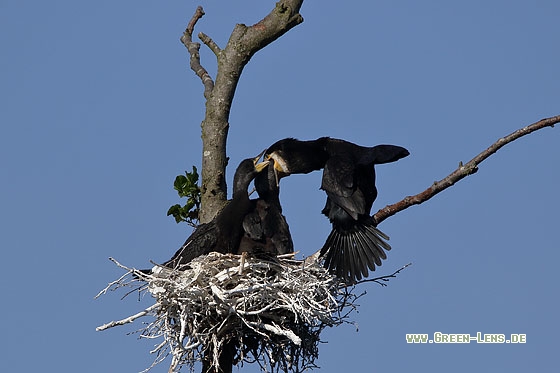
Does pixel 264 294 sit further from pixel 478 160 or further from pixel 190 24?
pixel 190 24

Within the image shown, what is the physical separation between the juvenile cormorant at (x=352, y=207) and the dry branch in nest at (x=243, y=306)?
11.4 inches

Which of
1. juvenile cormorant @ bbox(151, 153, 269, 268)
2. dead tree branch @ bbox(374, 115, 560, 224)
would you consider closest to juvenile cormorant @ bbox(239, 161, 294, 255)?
juvenile cormorant @ bbox(151, 153, 269, 268)

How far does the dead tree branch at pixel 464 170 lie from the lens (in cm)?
774

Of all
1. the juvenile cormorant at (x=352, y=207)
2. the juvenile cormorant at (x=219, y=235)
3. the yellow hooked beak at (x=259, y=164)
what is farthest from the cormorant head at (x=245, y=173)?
the juvenile cormorant at (x=352, y=207)

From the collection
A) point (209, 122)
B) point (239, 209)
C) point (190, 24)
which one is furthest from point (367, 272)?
point (190, 24)

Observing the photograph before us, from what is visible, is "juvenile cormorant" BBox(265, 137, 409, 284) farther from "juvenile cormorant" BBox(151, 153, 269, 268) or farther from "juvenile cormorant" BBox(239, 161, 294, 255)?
"juvenile cormorant" BBox(151, 153, 269, 268)

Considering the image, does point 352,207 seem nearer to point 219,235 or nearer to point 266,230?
point 266,230

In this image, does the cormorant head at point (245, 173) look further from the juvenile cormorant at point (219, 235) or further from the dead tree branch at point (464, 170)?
the dead tree branch at point (464, 170)

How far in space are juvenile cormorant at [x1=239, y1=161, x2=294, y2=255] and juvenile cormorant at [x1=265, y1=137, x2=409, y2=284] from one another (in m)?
0.36

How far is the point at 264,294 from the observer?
8.14 meters

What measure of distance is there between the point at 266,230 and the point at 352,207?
2.29 ft

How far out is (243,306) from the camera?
318 inches

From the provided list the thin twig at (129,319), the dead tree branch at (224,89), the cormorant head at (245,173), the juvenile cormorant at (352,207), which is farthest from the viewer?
the cormorant head at (245,173)

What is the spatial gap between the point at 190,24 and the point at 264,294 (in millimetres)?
3160
